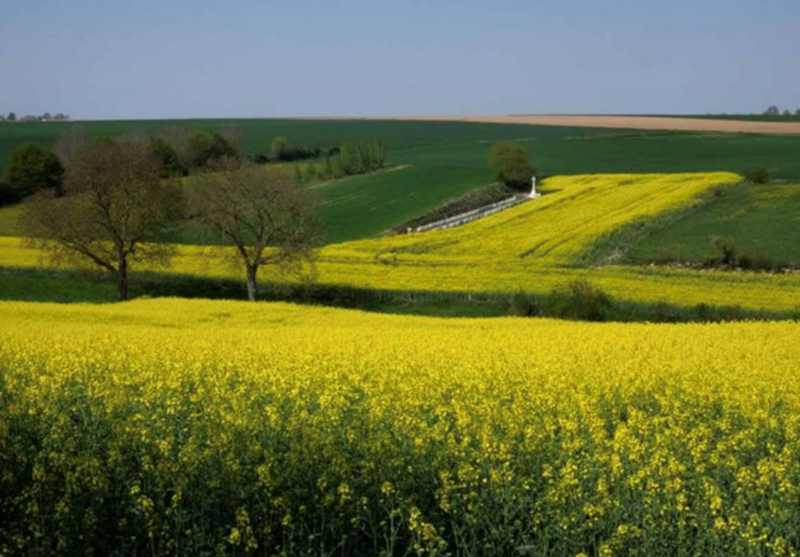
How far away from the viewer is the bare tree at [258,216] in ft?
140

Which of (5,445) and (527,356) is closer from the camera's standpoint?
(5,445)

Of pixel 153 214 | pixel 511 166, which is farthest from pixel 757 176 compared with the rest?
pixel 153 214

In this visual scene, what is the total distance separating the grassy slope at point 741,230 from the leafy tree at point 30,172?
167ft

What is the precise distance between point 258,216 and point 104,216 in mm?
7992

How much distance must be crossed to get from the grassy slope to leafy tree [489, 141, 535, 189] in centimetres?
1937

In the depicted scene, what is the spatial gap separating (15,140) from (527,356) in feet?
374

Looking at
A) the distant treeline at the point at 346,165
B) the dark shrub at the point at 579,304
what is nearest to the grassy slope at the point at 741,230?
the dark shrub at the point at 579,304

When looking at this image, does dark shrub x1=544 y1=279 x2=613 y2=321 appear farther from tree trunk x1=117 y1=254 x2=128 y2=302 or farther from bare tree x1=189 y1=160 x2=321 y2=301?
tree trunk x1=117 y1=254 x2=128 y2=302

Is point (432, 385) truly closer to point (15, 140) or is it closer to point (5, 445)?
point (5, 445)

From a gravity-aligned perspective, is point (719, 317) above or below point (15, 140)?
below

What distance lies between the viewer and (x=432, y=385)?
43.5 ft

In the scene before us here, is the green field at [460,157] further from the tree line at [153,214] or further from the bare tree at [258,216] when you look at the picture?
the tree line at [153,214]

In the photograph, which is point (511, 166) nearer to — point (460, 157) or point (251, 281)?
point (460, 157)

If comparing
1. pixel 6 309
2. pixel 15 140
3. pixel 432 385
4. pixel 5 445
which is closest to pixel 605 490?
pixel 432 385
